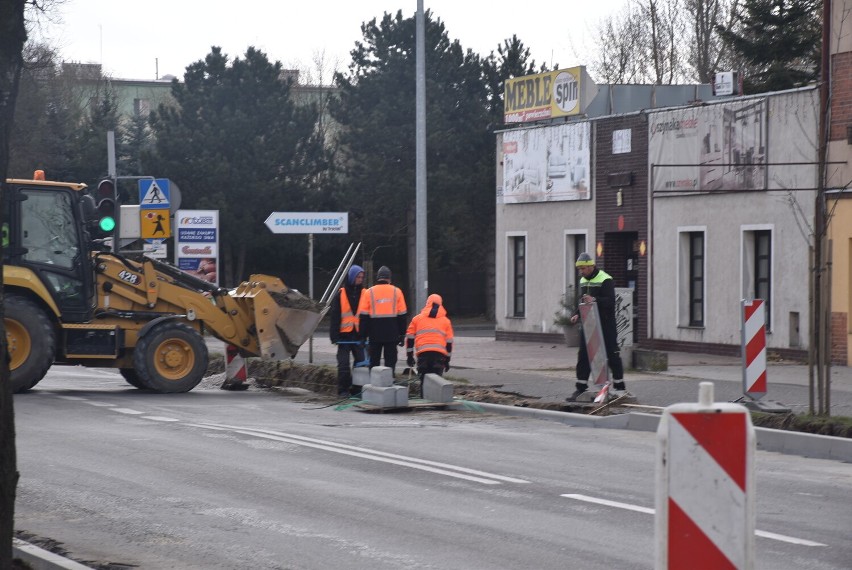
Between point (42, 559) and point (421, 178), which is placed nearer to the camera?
point (42, 559)

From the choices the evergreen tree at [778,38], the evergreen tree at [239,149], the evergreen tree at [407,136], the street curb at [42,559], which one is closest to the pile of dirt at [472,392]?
the street curb at [42,559]

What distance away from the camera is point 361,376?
17.5 metres

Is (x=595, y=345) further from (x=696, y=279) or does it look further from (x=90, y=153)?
(x=90, y=153)

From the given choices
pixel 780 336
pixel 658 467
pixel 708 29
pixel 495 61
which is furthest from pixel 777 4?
pixel 658 467

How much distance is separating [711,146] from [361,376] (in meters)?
11.0

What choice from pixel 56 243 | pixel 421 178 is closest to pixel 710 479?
pixel 56 243

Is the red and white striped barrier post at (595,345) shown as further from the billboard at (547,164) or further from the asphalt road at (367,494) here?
the billboard at (547,164)

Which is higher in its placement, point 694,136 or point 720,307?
point 694,136

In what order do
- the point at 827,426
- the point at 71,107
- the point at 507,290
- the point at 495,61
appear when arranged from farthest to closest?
the point at 71,107, the point at 495,61, the point at 507,290, the point at 827,426

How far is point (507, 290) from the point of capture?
1292 inches

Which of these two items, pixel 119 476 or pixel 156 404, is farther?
pixel 156 404

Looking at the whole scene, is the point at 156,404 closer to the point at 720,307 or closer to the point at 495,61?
the point at 720,307

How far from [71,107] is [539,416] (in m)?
48.8

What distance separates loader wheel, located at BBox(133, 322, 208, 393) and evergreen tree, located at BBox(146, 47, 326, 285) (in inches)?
1269
